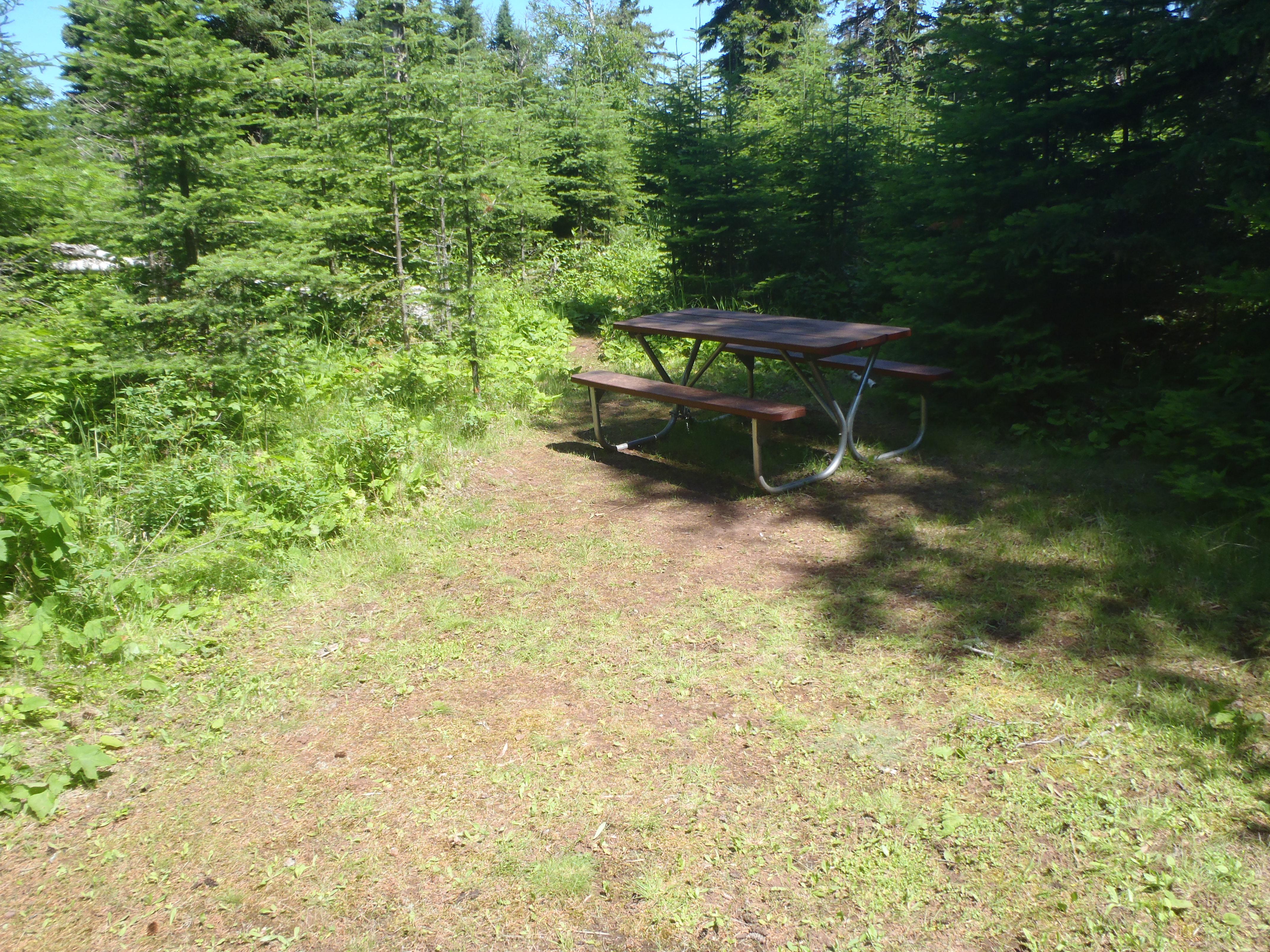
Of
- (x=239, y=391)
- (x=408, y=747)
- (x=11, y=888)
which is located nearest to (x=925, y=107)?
(x=239, y=391)

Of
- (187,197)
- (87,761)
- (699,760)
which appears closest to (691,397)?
(699,760)

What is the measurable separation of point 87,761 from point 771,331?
4.50 metres

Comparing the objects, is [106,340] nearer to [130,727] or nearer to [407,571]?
[407,571]

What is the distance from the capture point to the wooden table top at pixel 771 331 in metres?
5.23

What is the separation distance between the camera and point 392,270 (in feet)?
26.8

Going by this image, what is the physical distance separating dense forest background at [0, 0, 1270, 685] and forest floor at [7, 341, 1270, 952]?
701mm

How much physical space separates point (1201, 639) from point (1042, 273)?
3275 mm

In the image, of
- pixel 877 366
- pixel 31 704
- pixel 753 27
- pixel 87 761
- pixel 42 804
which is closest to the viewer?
pixel 42 804

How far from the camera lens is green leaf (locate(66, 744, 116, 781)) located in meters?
2.96

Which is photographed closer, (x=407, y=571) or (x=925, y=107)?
(x=407, y=571)

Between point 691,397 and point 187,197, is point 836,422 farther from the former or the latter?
point 187,197

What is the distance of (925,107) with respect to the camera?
22.8 ft

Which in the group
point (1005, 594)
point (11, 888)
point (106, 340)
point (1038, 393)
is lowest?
point (11, 888)

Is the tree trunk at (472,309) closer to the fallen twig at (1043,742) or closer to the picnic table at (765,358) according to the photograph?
the picnic table at (765,358)
